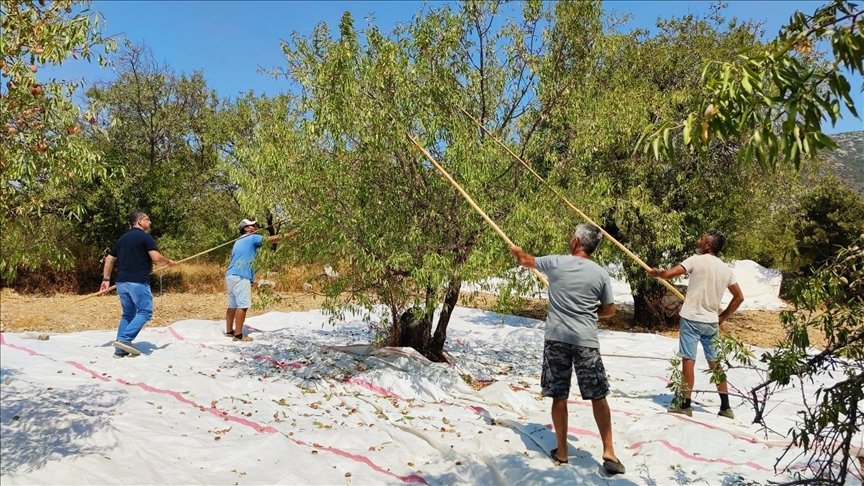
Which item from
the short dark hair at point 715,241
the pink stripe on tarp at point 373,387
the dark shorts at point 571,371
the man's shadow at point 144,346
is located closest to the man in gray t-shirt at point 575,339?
the dark shorts at point 571,371

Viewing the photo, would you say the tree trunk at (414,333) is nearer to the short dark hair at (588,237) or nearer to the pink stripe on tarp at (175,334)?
the pink stripe on tarp at (175,334)

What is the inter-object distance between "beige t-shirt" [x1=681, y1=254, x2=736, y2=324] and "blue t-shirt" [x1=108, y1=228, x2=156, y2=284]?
17.7 ft

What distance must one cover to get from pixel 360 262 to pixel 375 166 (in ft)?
3.41

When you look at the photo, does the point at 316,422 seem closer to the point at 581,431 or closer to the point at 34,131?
the point at 581,431

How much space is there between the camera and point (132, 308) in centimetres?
593

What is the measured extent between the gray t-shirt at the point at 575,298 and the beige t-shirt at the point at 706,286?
62.5 inches

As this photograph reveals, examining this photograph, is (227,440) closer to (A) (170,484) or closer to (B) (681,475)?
(A) (170,484)

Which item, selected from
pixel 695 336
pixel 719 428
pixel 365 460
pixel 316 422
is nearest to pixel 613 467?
pixel 719 428

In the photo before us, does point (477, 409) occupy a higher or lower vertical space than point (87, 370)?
lower

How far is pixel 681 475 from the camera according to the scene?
12.7ft

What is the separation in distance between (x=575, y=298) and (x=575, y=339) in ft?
0.94

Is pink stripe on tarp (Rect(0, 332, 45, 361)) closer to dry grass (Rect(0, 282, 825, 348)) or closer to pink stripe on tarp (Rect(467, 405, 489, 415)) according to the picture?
dry grass (Rect(0, 282, 825, 348))

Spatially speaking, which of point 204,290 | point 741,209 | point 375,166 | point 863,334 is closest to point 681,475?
point 863,334

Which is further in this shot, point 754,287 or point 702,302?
Answer: point 754,287
